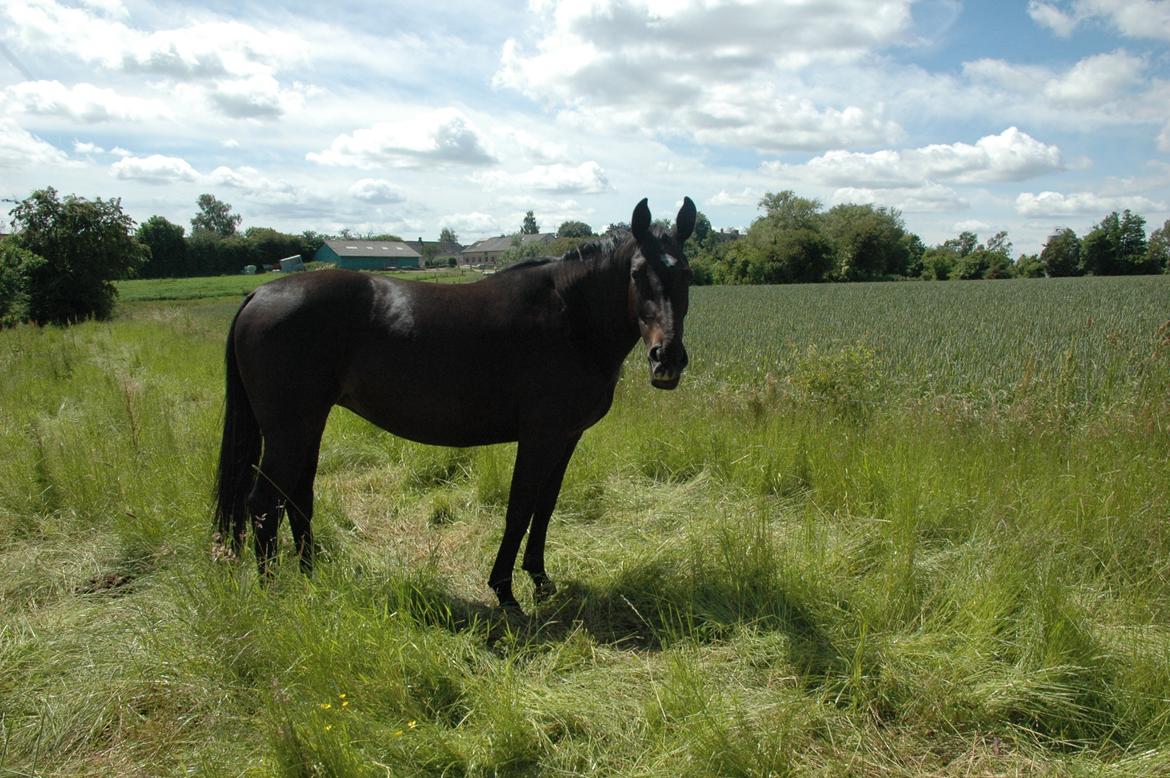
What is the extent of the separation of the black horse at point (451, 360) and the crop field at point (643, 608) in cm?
75

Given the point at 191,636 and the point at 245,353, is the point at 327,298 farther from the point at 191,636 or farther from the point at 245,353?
the point at 191,636

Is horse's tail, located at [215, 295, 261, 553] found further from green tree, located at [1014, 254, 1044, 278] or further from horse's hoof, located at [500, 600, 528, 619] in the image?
green tree, located at [1014, 254, 1044, 278]

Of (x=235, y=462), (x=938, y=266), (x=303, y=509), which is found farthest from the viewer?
(x=938, y=266)

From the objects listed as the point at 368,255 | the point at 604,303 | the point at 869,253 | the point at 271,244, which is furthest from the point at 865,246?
the point at 604,303

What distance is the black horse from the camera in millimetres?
3539

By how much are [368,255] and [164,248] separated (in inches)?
728

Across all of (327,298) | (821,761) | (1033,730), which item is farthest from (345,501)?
(1033,730)

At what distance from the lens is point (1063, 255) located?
237ft

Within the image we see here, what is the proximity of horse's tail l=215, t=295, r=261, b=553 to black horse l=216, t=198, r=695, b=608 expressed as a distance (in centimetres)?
14

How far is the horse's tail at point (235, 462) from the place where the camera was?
3854mm

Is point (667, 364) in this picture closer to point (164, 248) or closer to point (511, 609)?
point (511, 609)

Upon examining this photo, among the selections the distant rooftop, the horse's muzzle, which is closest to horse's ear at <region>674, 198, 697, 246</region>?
the horse's muzzle

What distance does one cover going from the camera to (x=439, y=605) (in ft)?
11.6

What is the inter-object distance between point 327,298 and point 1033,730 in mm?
3991
